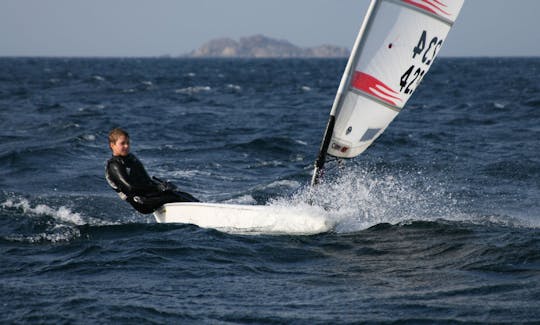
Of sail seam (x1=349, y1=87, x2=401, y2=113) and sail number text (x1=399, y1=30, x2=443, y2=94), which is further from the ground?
sail number text (x1=399, y1=30, x2=443, y2=94)

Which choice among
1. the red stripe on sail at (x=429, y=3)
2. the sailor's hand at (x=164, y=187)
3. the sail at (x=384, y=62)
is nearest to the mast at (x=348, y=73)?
the sail at (x=384, y=62)

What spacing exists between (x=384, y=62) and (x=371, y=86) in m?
0.31

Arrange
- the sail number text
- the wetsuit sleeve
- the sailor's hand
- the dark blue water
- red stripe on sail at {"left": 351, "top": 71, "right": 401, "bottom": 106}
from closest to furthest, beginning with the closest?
1. the dark blue water
2. red stripe on sail at {"left": 351, "top": 71, "right": 401, "bottom": 106}
3. the sail number text
4. the wetsuit sleeve
5. the sailor's hand

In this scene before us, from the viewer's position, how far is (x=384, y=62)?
344 inches

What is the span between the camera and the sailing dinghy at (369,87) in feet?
28.2

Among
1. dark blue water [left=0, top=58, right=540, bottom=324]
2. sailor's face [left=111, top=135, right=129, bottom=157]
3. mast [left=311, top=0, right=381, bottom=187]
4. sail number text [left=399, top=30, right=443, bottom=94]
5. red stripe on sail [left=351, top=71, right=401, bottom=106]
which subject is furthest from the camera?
sailor's face [left=111, top=135, right=129, bottom=157]

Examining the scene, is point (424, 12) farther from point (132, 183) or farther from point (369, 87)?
point (132, 183)

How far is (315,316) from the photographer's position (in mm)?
6250

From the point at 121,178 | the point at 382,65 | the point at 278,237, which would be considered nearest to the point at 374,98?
the point at 382,65

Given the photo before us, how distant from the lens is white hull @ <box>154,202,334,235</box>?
9.18 meters

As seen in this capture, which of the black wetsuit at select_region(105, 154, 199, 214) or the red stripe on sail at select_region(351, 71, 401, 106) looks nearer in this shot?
the red stripe on sail at select_region(351, 71, 401, 106)

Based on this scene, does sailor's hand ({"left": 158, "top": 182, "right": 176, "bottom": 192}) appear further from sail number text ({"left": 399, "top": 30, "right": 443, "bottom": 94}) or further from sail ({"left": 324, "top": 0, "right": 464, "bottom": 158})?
sail number text ({"left": 399, "top": 30, "right": 443, "bottom": 94})

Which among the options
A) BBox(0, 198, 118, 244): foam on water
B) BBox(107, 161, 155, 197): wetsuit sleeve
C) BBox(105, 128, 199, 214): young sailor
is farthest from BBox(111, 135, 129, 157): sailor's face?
BBox(0, 198, 118, 244): foam on water

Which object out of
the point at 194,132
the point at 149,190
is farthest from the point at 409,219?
the point at 194,132
